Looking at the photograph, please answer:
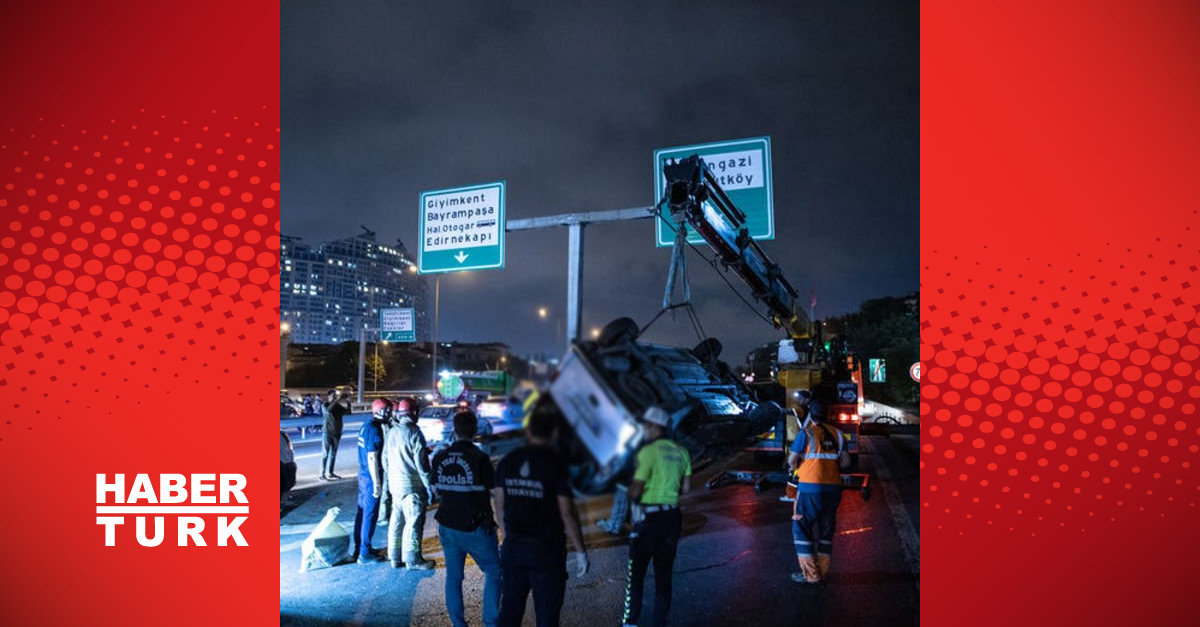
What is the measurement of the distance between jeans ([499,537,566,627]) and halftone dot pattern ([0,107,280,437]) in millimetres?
2486

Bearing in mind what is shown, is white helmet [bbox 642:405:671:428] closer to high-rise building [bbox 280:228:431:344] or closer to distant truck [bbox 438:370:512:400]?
distant truck [bbox 438:370:512:400]

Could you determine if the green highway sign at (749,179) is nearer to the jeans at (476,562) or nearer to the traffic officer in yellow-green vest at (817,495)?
the traffic officer in yellow-green vest at (817,495)

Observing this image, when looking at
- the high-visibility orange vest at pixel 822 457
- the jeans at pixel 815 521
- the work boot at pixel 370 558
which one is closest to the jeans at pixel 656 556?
the jeans at pixel 815 521

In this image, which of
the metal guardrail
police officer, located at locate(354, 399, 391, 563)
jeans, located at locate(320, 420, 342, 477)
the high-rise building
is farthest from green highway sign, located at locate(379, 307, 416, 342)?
the metal guardrail

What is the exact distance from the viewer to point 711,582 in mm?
5820

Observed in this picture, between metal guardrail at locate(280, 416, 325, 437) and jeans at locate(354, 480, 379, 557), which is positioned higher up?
jeans at locate(354, 480, 379, 557)

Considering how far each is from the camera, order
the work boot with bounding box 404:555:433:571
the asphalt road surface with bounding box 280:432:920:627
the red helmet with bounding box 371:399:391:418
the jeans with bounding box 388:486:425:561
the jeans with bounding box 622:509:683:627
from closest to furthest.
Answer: the jeans with bounding box 622:509:683:627
the asphalt road surface with bounding box 280:432:920:627
the jeans with bounding box 388:486:425:561
the work boot with bounding box 404:555:433:571
the red helmet with bounding box 371:399:391:418

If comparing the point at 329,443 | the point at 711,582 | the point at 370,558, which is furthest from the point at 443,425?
the point at 329,443

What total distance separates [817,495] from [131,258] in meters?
5.99

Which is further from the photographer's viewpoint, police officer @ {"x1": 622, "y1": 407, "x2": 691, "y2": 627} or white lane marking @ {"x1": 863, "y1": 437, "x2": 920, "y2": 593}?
white lane marking @ {"x1": 863, "y1": 437, "x2": 920, "y2": 593}

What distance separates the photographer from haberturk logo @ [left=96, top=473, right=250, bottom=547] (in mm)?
4906

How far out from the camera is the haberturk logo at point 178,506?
4906 millimetres

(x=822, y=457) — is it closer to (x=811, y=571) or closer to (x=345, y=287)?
(x=811, y=571)

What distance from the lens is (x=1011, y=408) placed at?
14.7 ft
